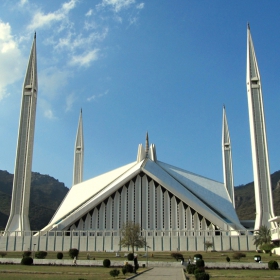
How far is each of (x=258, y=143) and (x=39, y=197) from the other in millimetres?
58541

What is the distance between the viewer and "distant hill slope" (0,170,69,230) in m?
61.2

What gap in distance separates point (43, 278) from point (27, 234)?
18.9 meters

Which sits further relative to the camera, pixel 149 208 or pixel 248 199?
pixel 248 199

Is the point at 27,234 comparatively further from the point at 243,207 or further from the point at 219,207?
the point at 243,207

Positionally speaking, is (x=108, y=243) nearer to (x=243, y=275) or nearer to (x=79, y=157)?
(x=243, y=275)

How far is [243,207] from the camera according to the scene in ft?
216

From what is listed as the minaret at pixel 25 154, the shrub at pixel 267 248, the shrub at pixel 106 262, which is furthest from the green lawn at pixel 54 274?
the minaret at pixel 25 154

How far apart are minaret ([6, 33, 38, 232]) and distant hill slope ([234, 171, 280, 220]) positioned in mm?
35216

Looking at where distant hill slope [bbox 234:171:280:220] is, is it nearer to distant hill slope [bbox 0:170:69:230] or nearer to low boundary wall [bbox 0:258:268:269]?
distant hill slope [bbox 0:170:69:230]

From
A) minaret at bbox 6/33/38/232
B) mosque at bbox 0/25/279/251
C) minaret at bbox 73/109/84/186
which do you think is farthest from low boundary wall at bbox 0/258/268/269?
minaret at bbox 73/109/84/186

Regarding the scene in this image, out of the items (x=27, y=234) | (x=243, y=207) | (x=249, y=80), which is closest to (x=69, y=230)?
(x=27, y=234)

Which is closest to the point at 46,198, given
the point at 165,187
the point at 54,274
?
the point at 165,187

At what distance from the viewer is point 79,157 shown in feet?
146

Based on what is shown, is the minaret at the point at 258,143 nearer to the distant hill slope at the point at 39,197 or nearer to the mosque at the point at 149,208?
the mosque at the point at 149,208
